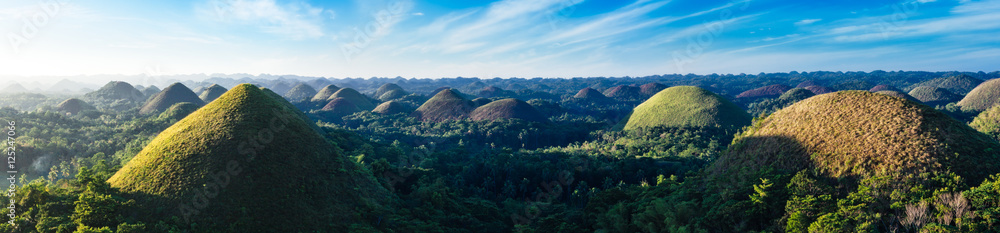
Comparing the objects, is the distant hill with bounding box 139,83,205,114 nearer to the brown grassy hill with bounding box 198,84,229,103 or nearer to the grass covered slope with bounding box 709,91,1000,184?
the brown grassy hill with bounding box 198,84,229,103

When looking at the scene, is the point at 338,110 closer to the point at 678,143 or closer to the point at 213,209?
the point at 678,143

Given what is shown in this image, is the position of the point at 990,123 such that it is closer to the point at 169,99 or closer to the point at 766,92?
the point at 766,92

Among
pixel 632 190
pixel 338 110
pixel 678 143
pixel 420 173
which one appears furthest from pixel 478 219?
pixel 338 110

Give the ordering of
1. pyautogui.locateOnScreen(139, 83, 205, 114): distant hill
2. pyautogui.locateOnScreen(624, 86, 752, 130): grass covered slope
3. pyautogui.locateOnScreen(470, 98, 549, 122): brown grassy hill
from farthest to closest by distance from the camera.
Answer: pyautogui.locateOnScreen(470, 98, 549, 122): brown grassy hill < pyautogui.locateOnScreen(139, 83, 205, 114): distant hill < pyautogui.locateOnScreen(624, 86, 752, 130): grass covered slope

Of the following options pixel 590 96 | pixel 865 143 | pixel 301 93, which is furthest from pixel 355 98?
pixel 865 143

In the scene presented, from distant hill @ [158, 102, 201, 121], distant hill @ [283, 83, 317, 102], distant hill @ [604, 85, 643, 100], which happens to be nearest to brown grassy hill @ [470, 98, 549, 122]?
distant hill @ [158, 102, 201, 121]
